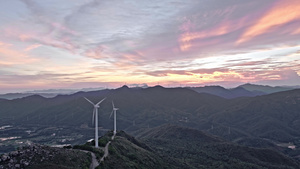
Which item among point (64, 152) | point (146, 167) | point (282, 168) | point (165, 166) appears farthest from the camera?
point (282, 168)

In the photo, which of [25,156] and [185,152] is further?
[185,152]

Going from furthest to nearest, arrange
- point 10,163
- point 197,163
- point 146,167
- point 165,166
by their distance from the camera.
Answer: point 197,163, point 165,166, point 146,167, point 10,163

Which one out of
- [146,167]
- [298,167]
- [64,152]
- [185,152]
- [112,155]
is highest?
[64,152]

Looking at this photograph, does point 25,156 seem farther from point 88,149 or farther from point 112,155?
point 112,155

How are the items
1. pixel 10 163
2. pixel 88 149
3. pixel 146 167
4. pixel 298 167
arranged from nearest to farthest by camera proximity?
pixel 10 163
pixel 88 149
pixel 146 167
pixel 298 167

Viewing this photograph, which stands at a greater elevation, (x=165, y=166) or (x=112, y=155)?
(x=112, y=155)

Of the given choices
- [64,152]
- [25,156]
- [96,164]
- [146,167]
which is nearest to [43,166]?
[25,156]

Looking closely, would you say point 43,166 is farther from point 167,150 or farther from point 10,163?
point 167,150

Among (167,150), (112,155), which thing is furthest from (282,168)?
(112,155)

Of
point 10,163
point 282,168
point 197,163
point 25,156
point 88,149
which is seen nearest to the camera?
point 10,163
